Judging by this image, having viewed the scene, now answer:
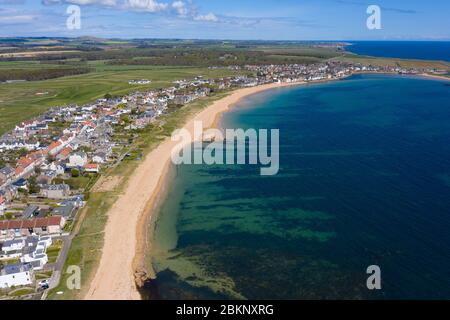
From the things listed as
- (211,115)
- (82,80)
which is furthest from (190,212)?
(82,80)


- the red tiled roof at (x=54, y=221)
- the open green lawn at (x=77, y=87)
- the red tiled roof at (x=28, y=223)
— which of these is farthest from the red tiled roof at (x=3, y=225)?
the open green lawn at (x=77, y=87)

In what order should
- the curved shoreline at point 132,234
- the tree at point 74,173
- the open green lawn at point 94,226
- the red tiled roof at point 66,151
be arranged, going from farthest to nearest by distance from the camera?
the red tiled roof at point 66,151, the tree at point 74,173, the open green lawn at point 94,226, the curved shoreline at point 132,234

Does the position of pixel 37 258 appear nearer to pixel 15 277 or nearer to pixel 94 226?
pixel 15 277

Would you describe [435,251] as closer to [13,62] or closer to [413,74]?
[413,74]

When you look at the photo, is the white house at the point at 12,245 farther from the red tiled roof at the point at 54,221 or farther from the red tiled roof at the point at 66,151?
the red tiled roof at the point at 66,151

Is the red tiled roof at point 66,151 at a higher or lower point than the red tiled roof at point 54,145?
lower

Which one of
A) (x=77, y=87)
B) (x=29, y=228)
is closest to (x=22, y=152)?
(x=29, y=228)

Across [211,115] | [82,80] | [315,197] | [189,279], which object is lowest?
[189,279]
